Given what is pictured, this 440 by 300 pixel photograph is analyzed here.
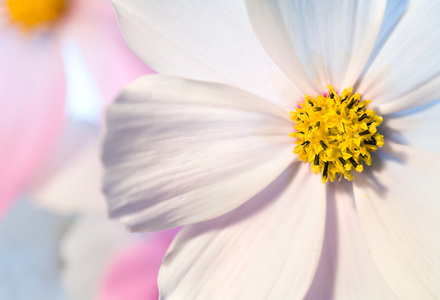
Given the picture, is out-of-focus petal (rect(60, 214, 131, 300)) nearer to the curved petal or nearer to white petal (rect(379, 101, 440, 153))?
the curved petal

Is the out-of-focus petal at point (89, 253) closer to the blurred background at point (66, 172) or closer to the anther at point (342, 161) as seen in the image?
the blurred background at point (66, 172)

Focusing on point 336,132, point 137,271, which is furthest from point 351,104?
point 137,271

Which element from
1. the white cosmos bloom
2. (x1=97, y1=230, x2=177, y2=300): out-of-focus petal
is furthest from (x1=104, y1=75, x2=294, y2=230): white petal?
(x1=97, y1=230, x2=177, y2=300): out-of-focus petal

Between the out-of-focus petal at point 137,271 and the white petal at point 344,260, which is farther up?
the white petal at point 344,260

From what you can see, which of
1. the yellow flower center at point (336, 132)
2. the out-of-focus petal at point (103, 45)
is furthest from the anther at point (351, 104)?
the out-of-focus petal at point (103, 45)

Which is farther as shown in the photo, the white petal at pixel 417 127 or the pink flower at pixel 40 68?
the pink flower at pixel 40 68

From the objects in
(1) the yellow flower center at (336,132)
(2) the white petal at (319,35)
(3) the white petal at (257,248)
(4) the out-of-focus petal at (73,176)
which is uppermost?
(2) the white petal at (319,35)
